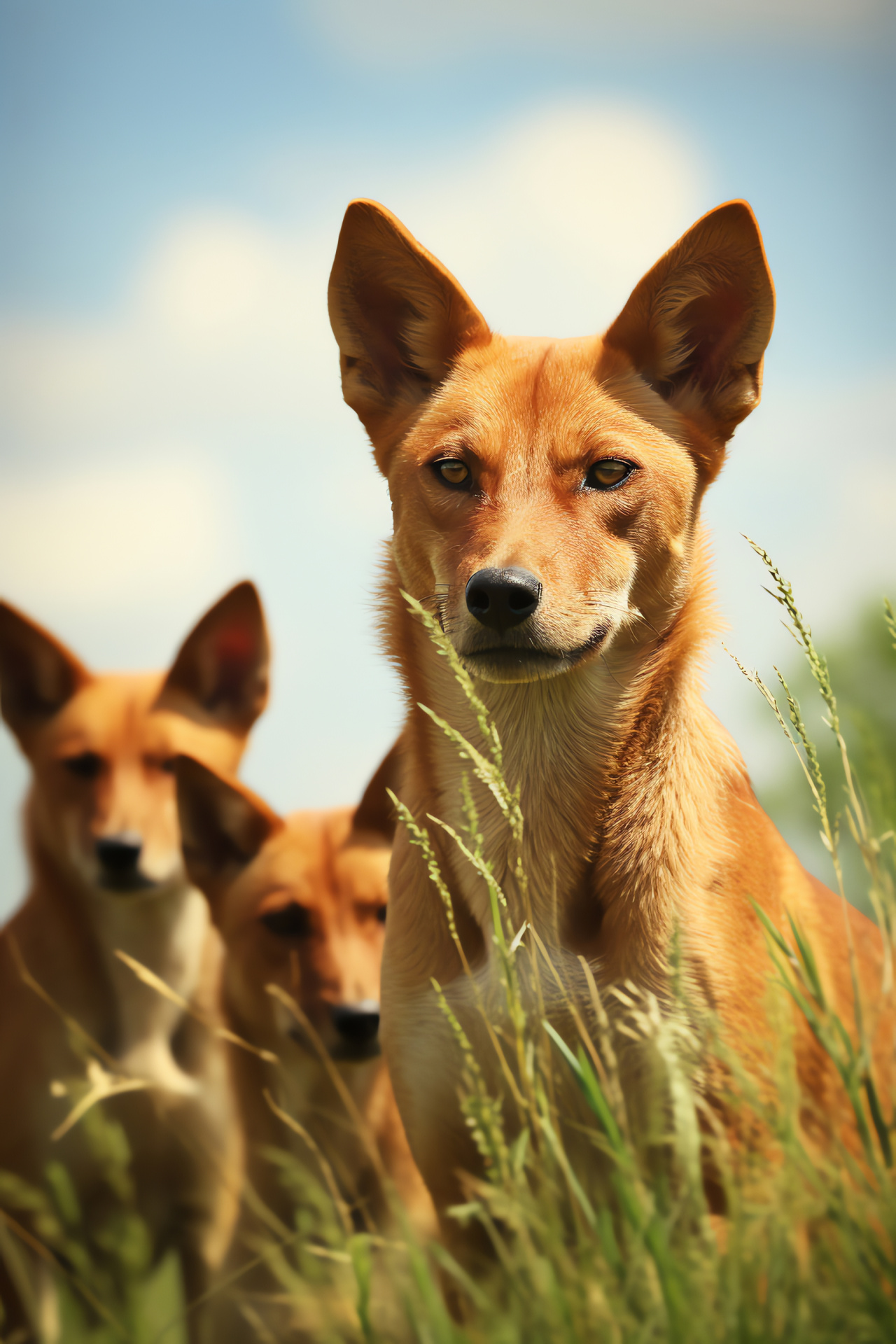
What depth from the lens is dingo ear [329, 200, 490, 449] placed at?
275 centimetres

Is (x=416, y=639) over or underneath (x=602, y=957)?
over

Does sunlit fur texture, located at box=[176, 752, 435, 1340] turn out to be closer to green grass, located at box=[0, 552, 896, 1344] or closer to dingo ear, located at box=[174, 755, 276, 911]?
dingo ear, located at box=[174, 755, 276, 911]

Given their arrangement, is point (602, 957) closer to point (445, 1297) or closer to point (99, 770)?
point (445, 1297)

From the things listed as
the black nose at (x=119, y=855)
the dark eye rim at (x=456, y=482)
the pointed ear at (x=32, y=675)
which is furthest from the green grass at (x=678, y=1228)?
the pointed ear at (x=32, y=675)

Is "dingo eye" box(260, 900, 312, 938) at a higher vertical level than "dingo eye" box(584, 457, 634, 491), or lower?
lower

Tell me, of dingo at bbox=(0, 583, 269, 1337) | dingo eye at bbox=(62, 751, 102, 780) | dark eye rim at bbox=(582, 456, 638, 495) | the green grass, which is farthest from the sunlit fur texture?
the green grass

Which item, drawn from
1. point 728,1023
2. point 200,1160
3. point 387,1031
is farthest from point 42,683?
point 728,1023

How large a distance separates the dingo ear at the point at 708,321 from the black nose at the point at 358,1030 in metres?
1.99

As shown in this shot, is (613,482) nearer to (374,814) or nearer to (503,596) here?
(503,596)

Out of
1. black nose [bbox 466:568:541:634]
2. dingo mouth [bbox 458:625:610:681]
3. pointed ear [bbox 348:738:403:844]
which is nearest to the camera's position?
black nose [bbox 466:568:541:634]

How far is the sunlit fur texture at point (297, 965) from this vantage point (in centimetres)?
335

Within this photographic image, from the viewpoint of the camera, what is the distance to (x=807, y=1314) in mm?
1327

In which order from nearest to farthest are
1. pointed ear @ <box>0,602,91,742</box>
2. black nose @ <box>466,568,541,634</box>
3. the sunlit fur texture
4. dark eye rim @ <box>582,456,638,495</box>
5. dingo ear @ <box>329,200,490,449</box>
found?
black nose @ <box>466,568,541,634</box>
dark eye rim @ <box>582,456,638,495</box>
dingo ear @ <box>329,200,490,449</box>
the sunlit fur texture
pointed ear @ <box>0,602,91,742</box>

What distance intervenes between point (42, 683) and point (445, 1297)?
2.53 m
